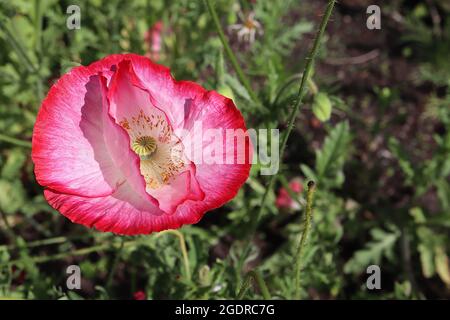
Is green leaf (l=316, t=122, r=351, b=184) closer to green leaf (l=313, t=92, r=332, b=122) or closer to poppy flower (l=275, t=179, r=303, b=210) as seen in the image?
poppy flower (l=275, t=179, r=303, b=210)

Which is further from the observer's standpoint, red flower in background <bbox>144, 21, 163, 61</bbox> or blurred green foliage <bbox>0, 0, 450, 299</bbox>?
red flower in background <bbox>144, 21, 163, 61</bbox>

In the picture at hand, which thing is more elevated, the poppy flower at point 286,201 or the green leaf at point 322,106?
the green leaf at point 322,106

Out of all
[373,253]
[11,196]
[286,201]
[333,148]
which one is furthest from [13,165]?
[373,253]

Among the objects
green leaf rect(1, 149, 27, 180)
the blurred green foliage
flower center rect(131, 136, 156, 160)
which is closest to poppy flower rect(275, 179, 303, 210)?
the blurred green foliage

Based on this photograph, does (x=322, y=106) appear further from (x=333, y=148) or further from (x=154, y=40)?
(x=154, y=40)

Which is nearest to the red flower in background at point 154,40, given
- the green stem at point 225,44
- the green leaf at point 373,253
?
the green stem at point 225,44

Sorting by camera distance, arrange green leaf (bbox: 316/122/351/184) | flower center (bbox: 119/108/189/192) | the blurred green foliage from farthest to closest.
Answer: green leaf (bbox: 316/122/351/184), the blurred green foliage, flower center (bbox: 119/108/189/192)

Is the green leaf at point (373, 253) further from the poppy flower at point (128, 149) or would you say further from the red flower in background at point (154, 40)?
the red flower in background at point (154, 40)

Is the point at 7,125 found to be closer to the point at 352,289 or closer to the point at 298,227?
the point at 298,227

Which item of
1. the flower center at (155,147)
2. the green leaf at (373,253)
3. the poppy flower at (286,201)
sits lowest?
the green leaf at (373,253)
